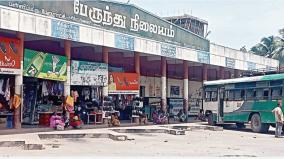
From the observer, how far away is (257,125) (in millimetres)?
19719

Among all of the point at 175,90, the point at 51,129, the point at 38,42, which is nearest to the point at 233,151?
the point at 51,129

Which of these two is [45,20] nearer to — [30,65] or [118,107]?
[30,65]

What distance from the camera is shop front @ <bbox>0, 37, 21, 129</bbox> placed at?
603 inches

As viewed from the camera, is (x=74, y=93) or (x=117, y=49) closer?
(x=74, y=93)

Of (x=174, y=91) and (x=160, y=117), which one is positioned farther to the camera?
(x=174, y=91)

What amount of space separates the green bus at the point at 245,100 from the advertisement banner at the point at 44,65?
336 inches

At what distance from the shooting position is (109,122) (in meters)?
20.0

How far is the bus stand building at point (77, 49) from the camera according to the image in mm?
15797

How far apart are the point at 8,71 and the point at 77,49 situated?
22.7 ft

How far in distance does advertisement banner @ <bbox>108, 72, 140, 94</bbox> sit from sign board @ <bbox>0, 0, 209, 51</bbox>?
6.93 feet

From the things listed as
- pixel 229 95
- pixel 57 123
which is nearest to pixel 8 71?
pixel 57 123

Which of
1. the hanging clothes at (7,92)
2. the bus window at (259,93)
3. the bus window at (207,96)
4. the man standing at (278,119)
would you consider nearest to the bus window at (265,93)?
the bus window at (259,93)

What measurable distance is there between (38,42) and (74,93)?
3.30m

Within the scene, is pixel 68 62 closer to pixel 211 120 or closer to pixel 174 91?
pixel 211 120
